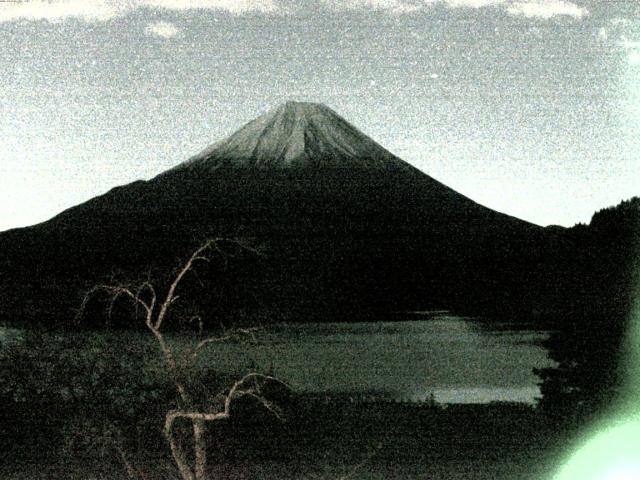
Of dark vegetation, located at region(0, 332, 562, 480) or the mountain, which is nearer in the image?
dark vegetation, located at region(0, 332, 562, 480)

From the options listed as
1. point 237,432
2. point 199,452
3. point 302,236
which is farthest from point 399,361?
point 302,236

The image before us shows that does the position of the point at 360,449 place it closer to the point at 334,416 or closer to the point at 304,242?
the point at 334,416

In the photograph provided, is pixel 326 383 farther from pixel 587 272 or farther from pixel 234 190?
pixel 234 190

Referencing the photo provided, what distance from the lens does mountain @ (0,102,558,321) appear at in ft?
436

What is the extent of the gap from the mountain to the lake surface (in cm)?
2461

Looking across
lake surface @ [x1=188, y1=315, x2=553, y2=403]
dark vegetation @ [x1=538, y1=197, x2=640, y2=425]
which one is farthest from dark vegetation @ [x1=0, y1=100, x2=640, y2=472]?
lake surface @ [x1=188, y1=315, x2=553, y2=403]

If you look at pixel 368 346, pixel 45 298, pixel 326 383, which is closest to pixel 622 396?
pixel 326 383

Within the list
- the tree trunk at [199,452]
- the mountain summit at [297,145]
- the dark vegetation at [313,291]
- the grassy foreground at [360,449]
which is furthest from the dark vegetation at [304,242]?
the tree trunk at [199,452]

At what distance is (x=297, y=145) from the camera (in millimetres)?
182125

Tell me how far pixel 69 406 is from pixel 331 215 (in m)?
138

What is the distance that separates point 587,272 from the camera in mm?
25562

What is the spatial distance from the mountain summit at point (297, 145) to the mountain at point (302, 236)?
0.41 metres

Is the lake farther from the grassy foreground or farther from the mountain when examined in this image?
the mountain

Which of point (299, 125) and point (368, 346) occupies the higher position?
point (299, 125)
